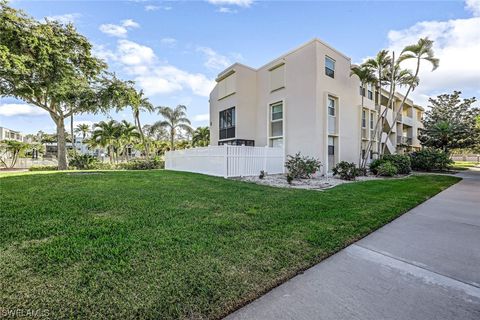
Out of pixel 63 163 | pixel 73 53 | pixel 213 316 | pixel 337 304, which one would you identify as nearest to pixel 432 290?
pixel 337 304

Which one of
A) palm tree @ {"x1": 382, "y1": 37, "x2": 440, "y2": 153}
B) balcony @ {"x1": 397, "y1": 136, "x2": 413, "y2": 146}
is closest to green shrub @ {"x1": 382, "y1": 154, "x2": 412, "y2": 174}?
palm tree @ {"x1": 382, "y1": 37, "x2": 440, "y2": 153}

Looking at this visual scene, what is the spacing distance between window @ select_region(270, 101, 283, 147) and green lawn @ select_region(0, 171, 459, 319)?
9408 millimetres

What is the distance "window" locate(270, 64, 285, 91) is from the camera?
586 inches

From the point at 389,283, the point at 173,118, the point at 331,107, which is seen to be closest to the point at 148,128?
the point at 173,118

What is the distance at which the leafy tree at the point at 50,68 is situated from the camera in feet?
40.3

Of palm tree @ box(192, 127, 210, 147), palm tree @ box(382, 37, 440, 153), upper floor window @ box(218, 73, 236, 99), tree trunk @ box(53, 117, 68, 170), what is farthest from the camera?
palm tree @ box(192, 127, 210, 147)

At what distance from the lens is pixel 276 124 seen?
15.4 metres

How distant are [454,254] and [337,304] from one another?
8.36 feet

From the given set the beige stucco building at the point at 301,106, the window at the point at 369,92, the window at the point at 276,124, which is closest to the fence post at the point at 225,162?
Result: the beige stucco building at the point at 301,106

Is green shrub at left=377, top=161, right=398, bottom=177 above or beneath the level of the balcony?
beneath

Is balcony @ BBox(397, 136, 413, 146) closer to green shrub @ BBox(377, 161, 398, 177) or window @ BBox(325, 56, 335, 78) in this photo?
green shrub @ BBox(377, 161, 398, 177)

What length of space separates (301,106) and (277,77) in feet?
10.3

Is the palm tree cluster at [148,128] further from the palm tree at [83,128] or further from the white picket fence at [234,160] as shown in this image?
the palm tree at [83,128]

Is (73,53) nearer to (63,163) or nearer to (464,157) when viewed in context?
(63,163)
